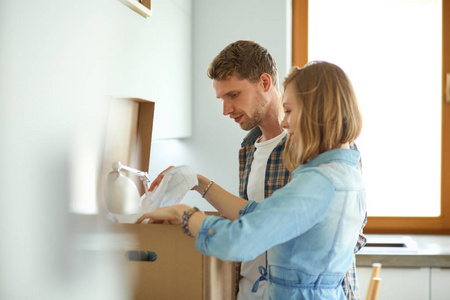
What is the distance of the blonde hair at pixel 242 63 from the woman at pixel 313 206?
0.46 meters

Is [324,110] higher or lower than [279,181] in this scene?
higher

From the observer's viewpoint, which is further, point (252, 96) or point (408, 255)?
point (408, 255)

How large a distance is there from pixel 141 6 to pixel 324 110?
0.74 meters

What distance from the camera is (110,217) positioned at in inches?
47.8

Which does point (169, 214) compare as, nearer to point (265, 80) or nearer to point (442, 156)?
point (265, 80)

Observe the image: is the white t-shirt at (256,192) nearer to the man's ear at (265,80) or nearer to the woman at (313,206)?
the man's ear at (265,80)

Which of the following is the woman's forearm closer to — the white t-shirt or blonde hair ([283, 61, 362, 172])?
the white t-shirt

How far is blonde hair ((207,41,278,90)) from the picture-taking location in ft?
5.09

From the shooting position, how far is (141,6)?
5.08 ft

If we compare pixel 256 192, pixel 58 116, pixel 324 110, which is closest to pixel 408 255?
pixel 256 192

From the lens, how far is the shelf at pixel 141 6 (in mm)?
1471

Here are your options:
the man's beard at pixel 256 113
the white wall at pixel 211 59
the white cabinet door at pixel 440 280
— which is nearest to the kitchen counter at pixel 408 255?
the white cabinet door at pixel 440 280

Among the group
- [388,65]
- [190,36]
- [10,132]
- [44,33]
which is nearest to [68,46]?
[44,33]

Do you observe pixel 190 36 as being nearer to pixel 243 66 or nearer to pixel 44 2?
pixel 243 66
